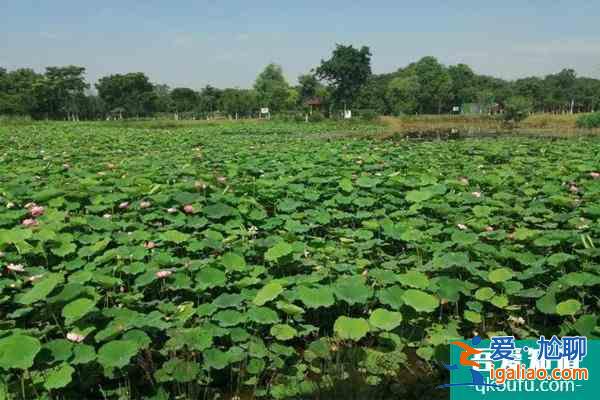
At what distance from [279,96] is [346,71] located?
9.74 metres

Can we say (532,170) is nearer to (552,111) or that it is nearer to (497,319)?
(497,319)

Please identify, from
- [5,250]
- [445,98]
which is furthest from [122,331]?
[445,98]

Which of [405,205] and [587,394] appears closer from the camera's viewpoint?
[587,394]

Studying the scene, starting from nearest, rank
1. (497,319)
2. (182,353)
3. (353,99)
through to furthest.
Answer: (182,353) < (497,319) < (353,99)

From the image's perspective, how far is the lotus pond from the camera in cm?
195

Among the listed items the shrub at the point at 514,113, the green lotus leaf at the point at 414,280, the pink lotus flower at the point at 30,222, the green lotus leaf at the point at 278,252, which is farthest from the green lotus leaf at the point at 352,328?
the shrub at the point at 514,113

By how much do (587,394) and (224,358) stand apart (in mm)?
1421

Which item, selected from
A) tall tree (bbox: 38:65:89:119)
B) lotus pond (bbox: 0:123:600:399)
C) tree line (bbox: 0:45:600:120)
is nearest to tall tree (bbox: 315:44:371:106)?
tree line (bbox: 0:45:600:120)

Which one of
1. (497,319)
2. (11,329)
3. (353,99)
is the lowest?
(497,319)

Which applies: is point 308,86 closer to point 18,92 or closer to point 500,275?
point 18,92

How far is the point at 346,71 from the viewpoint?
41000 mm

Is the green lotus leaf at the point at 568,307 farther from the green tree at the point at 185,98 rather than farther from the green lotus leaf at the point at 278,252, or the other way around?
the green tree at the point at 185,98

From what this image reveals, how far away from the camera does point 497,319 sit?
2553 mm

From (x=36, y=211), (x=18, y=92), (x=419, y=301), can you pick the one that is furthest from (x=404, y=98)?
(x=419, y=301)
